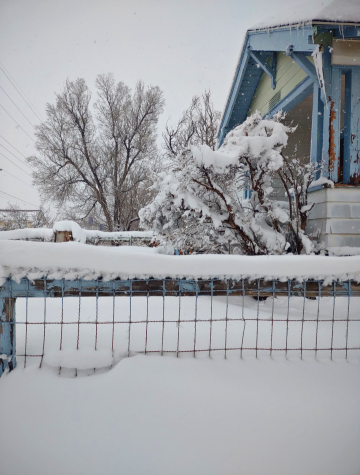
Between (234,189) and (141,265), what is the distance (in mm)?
2623

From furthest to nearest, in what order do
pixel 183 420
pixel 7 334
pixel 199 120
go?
pixel 199 120
pixel 7 334
pixel 183 420

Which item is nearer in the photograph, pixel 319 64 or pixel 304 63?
pixel 319 64

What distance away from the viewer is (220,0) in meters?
3.84

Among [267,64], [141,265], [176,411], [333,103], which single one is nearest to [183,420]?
[176,411]

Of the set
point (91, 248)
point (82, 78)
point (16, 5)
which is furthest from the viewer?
point (82, 78)

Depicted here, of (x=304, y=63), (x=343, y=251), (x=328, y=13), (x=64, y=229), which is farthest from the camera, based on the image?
(x=64, y=229)

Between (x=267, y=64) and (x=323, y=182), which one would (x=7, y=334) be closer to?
(x=323, y=182)

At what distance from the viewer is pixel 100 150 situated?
14.7 m

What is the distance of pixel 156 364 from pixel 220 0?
4628mm

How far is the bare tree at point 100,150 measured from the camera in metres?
14.0

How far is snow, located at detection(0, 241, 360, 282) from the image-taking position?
1608mm

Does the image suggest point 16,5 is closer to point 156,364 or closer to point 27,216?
point 156,364

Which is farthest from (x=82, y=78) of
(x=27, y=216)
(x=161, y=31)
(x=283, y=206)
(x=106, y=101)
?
(x=283, y=206)

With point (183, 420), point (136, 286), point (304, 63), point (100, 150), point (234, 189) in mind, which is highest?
point (100, 150)
